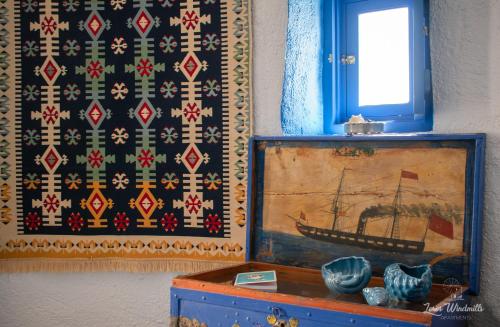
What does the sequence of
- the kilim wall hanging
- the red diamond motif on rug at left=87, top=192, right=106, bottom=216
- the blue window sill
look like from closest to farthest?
the blue window sill → the kilim wall hanging → the red diamond motif on rug at left=87, top=192, right=106, bottom=216

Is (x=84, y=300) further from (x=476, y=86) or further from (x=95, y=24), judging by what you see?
(x=476, y=86)

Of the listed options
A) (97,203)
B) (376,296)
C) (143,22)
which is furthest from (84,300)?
(376,296)

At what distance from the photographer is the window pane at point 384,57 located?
2287 mm

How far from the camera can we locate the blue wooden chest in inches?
66.1

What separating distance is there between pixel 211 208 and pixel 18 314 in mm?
1117

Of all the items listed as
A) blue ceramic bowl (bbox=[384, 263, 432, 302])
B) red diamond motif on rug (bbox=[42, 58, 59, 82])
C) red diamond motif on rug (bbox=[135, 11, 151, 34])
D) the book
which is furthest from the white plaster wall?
red diamond motif on rug (bbox=[42, 58, 59, 82])

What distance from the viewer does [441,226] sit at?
5.89 ft

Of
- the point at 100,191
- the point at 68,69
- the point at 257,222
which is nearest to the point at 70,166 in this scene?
the point at 100,191

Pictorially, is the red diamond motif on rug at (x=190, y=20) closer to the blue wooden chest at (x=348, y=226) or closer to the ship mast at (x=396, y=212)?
the blue wooden chest at (x=348, y=226)

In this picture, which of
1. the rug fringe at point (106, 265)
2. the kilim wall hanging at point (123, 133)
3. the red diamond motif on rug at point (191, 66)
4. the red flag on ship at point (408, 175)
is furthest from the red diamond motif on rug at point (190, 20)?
the red flag on ship at point (408, 175)

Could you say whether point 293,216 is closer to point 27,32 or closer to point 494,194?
point 494,194

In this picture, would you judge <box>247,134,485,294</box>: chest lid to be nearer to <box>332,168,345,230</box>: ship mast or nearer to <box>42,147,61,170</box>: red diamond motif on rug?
<box>332,168,345,230</box>: ship mast

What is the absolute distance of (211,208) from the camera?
2.42 m

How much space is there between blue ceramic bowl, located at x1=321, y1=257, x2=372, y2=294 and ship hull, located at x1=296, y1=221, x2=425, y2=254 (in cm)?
10
